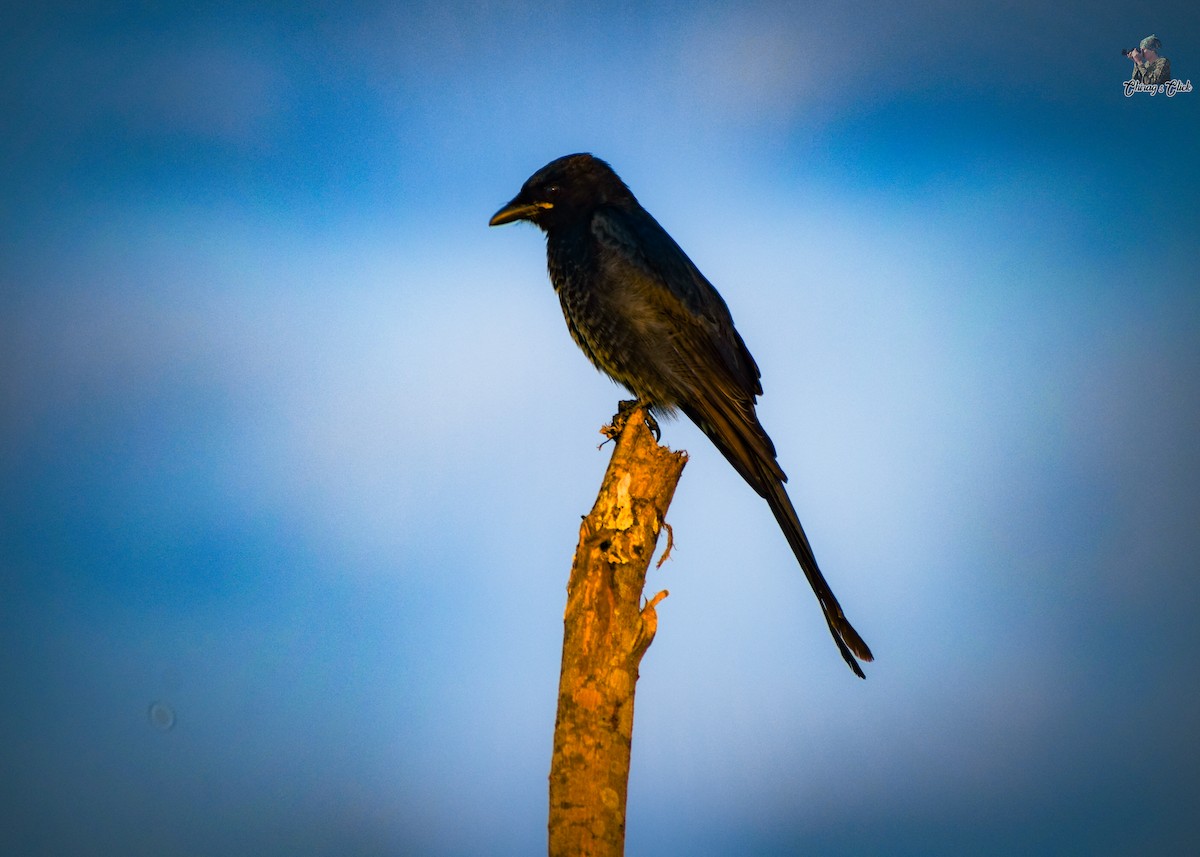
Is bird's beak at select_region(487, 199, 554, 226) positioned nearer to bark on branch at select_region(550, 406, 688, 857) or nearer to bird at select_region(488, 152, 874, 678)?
bird at select_region(488, 152, 874, 678)

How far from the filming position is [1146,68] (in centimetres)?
578

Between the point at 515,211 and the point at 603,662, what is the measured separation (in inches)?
99.1

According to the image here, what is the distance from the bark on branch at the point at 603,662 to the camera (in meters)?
2.88

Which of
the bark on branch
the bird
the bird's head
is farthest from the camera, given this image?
the bird's head

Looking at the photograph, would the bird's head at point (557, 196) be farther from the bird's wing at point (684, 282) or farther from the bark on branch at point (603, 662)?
the bark on branch at point (603, 662)

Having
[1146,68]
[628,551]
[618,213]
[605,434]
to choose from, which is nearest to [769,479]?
[605,434]

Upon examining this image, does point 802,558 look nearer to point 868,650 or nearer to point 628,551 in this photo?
point 868,650

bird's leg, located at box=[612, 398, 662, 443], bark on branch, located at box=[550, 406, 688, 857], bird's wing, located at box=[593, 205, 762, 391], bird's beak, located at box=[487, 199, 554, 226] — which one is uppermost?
bird's beak, located at box=[487, 199, 554, 226]

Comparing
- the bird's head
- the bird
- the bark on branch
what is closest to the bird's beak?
the bird's head

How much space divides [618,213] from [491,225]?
642mm

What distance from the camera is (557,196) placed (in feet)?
15.7

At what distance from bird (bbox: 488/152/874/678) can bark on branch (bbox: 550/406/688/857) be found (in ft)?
3.12

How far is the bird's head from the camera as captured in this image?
4777mm

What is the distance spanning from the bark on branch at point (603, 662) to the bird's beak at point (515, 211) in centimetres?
192
